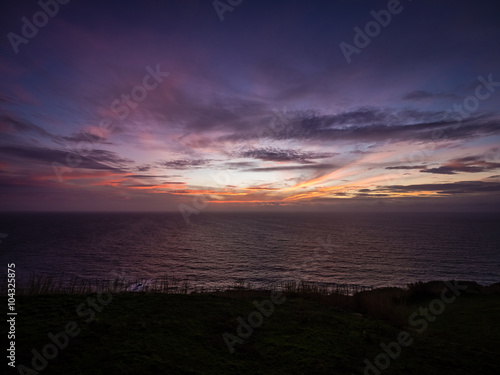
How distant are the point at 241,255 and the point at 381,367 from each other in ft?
174

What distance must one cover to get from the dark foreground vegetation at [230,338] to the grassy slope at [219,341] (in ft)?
0.09

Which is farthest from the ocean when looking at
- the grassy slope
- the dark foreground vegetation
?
the grassy slope

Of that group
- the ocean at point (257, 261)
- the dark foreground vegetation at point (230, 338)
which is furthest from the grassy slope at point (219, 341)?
the ocean at point (257, 261)

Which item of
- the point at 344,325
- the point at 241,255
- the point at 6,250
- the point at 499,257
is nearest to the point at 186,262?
the point at 241,255

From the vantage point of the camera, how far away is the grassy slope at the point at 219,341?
6.36m

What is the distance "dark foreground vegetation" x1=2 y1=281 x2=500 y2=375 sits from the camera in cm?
632

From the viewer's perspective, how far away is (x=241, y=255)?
59.2m

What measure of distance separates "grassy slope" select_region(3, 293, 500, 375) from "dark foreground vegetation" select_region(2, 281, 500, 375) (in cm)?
3

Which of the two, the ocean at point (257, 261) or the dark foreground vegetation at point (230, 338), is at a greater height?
the dark foreground vegetation at point (230, 338)

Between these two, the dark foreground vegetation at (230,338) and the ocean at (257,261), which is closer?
the dark foreground vegetation at (230,338)

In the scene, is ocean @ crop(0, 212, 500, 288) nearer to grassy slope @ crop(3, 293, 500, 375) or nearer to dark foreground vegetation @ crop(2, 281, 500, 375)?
dark foreground vegetation @ crop(2, 281, 500, 375)

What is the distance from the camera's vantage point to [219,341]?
316 inches

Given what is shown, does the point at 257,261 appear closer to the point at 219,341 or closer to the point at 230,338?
the point at 230,338

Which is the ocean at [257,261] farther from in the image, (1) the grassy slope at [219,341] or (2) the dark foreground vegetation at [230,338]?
(1) the grassy slope at [219,341]
